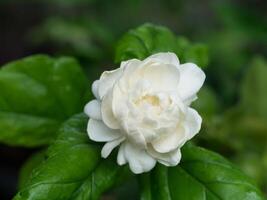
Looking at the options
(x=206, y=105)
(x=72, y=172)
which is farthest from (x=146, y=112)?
(x=206, y=105)

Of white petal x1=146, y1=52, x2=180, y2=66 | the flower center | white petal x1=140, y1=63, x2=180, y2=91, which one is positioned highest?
white petal x1=146, y1=52, x2=180, y2=66

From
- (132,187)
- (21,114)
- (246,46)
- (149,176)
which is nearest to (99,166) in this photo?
(149,176)

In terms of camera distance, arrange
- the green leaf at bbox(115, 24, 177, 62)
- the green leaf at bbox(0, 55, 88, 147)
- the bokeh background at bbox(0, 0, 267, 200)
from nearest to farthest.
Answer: the green leaf at bbox(115, 24, 177, 62)
the green leaf at bbox(0, 55, 88, 147)
the bokeh background at bbox(0, 0, 267, 200)

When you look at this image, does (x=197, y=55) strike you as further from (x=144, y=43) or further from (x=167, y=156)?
(x=167, y=156)

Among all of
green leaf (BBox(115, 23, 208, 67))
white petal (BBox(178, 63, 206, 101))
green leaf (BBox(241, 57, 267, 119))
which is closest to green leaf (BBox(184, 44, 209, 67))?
green leaf (BBox(115, 23, 208, 67))

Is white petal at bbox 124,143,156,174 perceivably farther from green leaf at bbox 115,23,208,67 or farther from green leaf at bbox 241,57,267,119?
green leaf at bbox 241,57,267,119

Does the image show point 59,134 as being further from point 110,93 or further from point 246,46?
point 246,46
